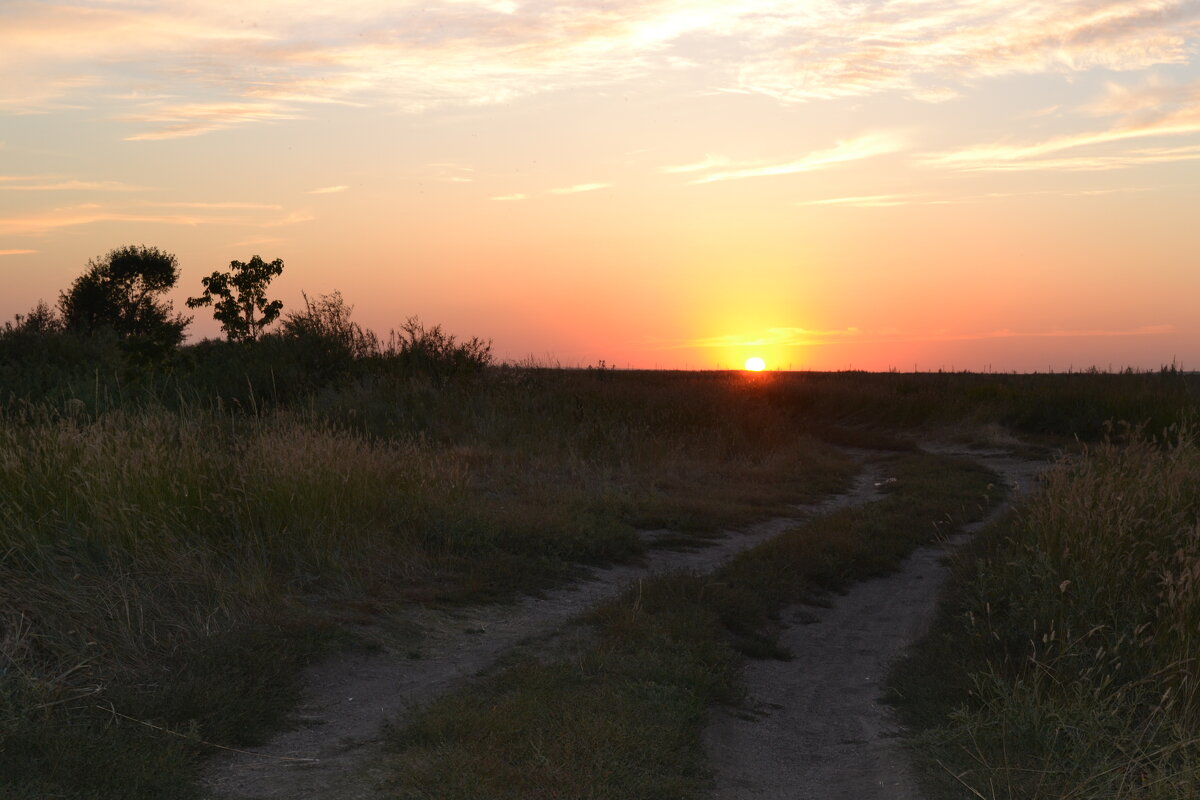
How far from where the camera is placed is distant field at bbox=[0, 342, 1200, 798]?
559 cm

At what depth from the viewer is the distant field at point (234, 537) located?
5.59 meters

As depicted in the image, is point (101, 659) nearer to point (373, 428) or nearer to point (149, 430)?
point (149, 430)

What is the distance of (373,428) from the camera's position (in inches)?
720

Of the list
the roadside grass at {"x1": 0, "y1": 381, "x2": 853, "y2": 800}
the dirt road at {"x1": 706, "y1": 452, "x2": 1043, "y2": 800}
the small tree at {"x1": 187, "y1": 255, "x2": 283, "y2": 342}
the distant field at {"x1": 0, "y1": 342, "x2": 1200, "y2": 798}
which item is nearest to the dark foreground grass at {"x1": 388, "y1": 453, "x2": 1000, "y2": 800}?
the dirt road at {"x1": 706, "y1": 452, "x2": 1043, "y2": 800}

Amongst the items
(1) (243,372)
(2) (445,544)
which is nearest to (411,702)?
(2) (445,544)

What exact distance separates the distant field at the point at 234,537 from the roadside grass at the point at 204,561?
19 millimetres

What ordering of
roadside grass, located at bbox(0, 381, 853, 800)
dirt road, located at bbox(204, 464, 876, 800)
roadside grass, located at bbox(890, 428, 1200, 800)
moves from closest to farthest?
1. roadside grass, located at bbox(890, 428, 1200, 800)
2. dirt road, located at bbox(204, 464, 876, 800)
3. roadside grass, located at bbox(0, 381, 853, 800)

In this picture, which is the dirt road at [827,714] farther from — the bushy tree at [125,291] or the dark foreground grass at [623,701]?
the bushy tree at [125,291]

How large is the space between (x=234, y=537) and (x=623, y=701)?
4.30 meters

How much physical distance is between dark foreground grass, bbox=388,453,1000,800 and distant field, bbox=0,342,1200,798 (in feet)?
2.26

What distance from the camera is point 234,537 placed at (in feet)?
28.2

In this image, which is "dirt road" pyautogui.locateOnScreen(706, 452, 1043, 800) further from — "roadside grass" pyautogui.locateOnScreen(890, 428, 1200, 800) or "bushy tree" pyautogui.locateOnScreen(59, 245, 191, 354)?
"bushy tree" pyautogui.locateOnScreen(59, 245, 191, 354)

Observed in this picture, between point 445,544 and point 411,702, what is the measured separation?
12.9 feet

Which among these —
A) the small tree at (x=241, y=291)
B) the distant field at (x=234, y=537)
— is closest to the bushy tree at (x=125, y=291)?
the small tree at (x=241, y=291)
